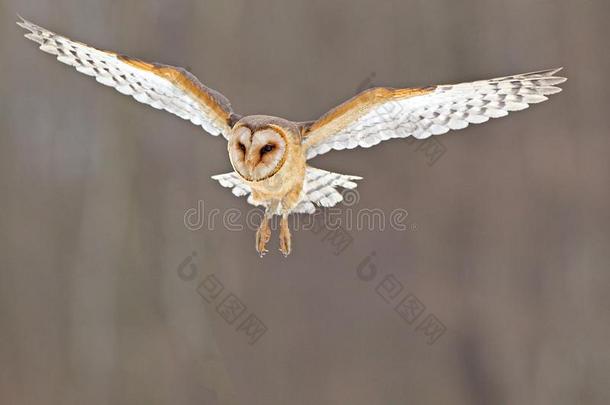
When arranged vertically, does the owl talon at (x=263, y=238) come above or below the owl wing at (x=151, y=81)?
below

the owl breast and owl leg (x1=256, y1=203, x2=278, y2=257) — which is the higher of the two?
the owl breast

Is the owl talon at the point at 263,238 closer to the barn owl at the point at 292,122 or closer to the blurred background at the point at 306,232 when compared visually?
the barn owl at the point at 292,122

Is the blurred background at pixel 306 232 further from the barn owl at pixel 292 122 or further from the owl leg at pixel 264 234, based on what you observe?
the owl leg at pixel 264 234

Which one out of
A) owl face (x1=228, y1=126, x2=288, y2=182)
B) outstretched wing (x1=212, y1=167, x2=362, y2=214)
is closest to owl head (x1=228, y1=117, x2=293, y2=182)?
owl face (x1=228, y1=126, x2=288, y2=182)

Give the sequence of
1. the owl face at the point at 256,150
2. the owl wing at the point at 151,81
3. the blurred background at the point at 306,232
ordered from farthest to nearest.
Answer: the blurred background at the point at 306,232 → the owl wing at the point at 151,81 → the owl face at the point at 256,150

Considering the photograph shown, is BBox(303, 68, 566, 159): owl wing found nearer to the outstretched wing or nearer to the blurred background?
the outstretched wing

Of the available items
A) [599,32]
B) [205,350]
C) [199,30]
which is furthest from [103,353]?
[599,32]

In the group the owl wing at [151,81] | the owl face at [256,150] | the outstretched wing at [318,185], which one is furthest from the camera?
the outstretched wing at [318,185]

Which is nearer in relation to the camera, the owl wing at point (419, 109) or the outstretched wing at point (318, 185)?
the owl wing at point (419, 109)

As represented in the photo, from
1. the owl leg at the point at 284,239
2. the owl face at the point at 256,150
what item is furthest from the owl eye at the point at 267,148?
the owl leg at the point at 284,239
